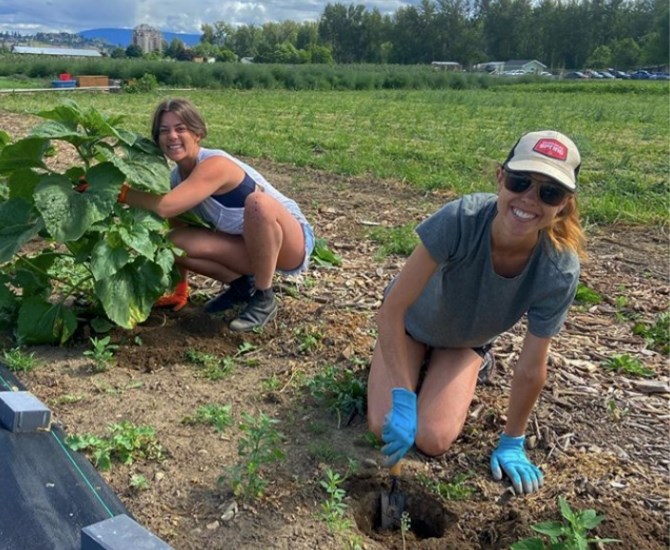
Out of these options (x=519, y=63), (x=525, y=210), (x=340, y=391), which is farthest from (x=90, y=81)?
(x=519, y=63)

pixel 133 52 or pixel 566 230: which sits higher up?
pixel 566 230

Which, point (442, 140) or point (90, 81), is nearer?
point (442, 140)

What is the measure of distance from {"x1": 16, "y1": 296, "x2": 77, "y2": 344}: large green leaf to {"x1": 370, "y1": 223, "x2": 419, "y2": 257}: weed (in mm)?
2340

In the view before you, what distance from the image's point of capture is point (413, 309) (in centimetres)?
318

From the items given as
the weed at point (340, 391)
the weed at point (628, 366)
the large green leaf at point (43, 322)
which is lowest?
the weed at point (340, 391)

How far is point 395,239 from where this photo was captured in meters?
5.54

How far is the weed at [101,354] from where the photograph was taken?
350cm

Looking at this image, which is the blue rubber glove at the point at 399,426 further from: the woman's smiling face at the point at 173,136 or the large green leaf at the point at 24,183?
the large green leaf at the point at 24,183

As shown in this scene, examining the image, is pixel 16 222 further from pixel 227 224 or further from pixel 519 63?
pixel 519 63

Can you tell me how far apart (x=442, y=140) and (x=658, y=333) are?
9090 mm

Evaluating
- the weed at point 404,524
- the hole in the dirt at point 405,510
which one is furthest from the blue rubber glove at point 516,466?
the weed at point 404,524

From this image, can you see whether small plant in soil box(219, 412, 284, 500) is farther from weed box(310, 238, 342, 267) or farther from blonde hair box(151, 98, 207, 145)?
weed box(310, 238, 342, 267)

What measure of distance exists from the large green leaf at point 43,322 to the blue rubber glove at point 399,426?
1.74 m

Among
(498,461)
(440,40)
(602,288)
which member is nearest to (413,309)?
(498,461)
